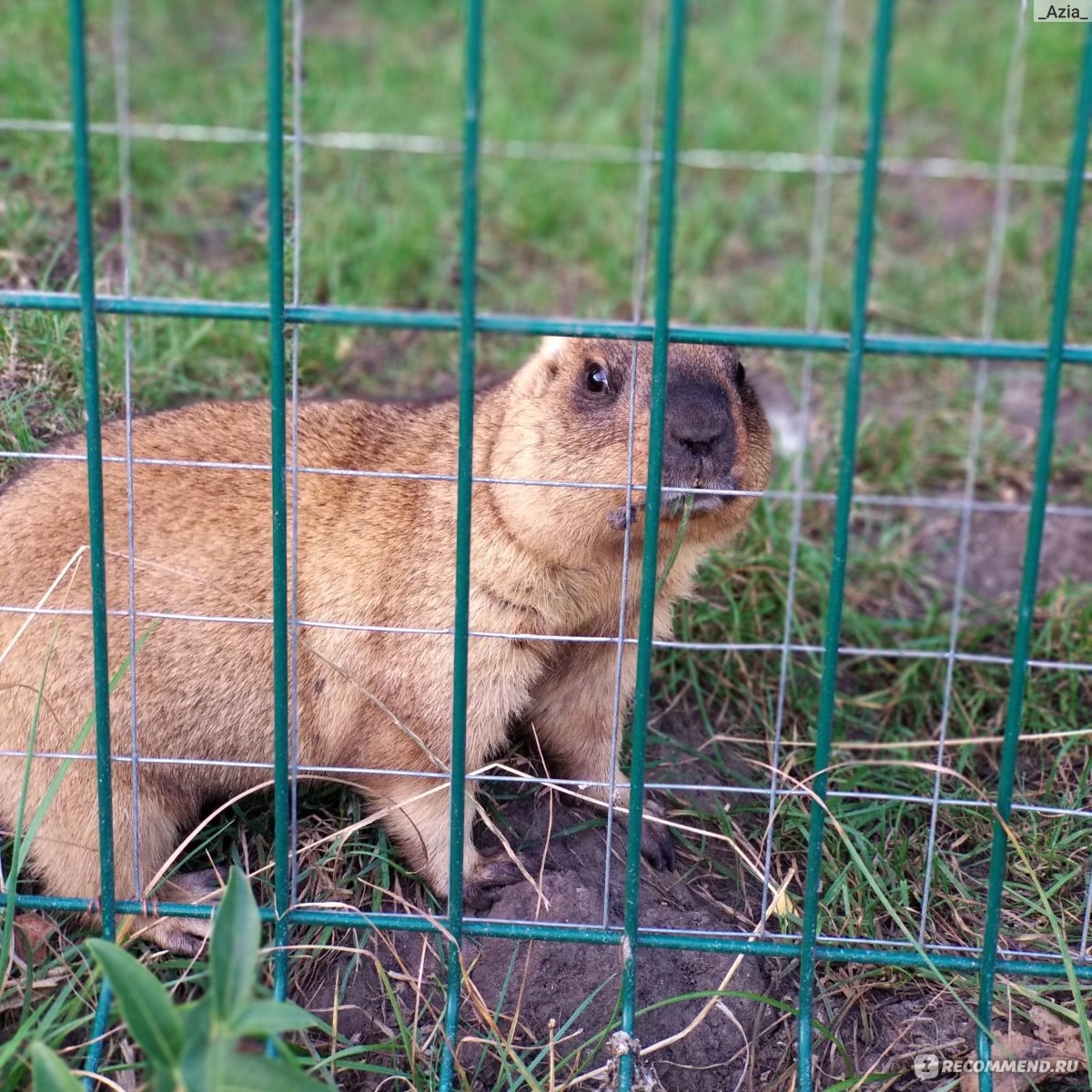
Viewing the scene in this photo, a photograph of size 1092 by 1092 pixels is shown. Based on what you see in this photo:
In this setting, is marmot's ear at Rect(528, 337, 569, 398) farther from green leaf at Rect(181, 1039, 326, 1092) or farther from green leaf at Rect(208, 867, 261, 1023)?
green leaf at Rect(181, 1039, 326, 1092)

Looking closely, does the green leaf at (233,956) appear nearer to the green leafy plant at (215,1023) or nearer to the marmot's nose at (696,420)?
the green leafy plant at (215,1023)

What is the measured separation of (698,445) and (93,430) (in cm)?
163

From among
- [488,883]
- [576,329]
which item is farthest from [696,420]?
[488,883]

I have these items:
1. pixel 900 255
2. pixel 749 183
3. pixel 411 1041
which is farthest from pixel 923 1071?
pixel 749 183

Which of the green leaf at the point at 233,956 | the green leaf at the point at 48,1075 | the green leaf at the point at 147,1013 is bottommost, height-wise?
the green leaf at the point at 48,1075

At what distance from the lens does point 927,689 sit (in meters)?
5.42

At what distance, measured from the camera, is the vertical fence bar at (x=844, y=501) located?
9.99ft

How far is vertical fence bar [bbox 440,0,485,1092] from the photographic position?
9.86ft

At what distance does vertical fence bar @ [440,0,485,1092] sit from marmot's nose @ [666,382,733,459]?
29.2 inches

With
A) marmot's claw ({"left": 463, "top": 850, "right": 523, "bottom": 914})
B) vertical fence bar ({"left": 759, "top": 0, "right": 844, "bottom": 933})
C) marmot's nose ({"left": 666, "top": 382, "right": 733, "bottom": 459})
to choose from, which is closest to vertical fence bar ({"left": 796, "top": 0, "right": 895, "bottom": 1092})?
vertical fence bar ({"left": 759, "top": 0, "right": 844, "bottom": 933})

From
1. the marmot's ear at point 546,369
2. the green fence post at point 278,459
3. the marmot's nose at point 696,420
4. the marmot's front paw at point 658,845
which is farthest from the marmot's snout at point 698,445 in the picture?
the marmot's front paw at point 658,845

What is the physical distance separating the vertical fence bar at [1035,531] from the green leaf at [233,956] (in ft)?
6.19

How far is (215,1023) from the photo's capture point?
2607 millimetres

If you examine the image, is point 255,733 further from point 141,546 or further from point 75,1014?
point 75,1014
